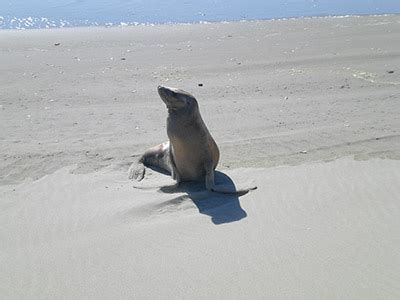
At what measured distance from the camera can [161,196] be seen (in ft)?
15.6

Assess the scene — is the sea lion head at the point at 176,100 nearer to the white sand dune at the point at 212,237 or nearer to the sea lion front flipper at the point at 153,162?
the sea lion front flipper at the point at 153,162

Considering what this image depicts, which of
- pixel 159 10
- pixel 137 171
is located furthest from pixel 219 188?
pixel 159 10

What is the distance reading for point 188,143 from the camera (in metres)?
4.96

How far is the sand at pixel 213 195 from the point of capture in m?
3.50

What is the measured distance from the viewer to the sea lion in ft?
15.8

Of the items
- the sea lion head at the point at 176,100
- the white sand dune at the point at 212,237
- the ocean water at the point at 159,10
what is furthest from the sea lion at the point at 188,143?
A: the ocean water at the point at 159,10

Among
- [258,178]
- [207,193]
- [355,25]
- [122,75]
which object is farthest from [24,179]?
[355,25]

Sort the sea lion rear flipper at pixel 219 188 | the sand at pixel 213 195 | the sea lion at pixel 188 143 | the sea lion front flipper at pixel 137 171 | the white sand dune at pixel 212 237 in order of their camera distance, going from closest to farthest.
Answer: the white sand dune at pixel 212 237 < the sand at pixel 213 195 < the sea lion rear flipper at pixel 219 188 < the sea lion at pixel 188 143 < the sea lion front flipper at pixel 137 171

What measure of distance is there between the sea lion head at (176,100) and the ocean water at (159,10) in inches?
569

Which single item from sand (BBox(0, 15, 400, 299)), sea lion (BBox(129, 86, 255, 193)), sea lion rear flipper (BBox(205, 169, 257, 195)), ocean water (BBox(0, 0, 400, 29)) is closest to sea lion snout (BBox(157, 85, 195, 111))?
sea lion (BBox(129, 86, 255, 193))

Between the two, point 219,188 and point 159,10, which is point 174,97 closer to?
point 219,188

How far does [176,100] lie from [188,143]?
464mm

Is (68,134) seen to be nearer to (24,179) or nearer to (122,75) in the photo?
(24,179)

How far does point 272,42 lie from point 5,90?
7343 mm
